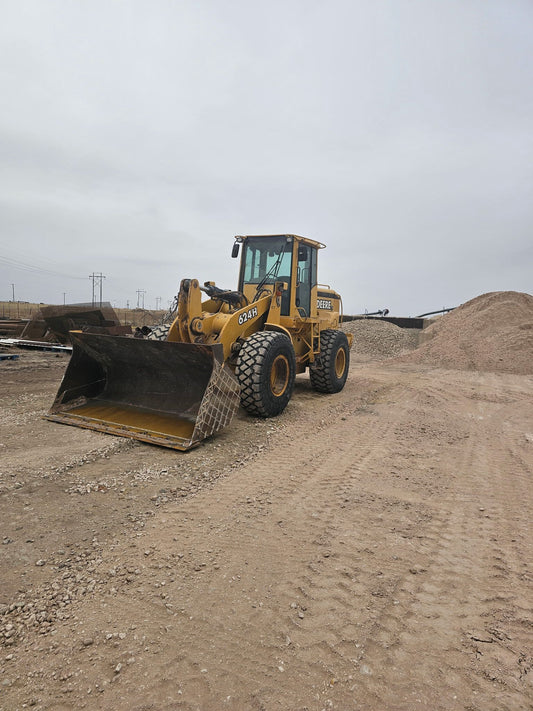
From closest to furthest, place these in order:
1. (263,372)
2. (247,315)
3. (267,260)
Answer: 1. (263,372)
2. (247,315)
3. (267,260)

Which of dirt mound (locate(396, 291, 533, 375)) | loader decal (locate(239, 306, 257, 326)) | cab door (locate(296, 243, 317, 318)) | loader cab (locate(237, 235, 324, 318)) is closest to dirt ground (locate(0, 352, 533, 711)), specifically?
loader decal (locate(239, 306, 257, 326))

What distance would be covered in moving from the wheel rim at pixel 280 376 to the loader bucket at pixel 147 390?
1024 mm

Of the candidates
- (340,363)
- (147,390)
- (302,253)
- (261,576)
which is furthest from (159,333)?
(261,576)

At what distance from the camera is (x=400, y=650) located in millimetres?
2092

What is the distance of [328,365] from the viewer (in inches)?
318

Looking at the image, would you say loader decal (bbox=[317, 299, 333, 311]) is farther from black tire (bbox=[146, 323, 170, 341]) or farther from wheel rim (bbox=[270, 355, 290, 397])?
black tire (bbox=[146, 323, 170, 341])

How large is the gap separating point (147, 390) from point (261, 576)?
3.65 metres

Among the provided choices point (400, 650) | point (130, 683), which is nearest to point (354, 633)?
point (400, 650)

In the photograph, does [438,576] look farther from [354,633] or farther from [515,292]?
[515,292]

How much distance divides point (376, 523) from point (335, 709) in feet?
5.21

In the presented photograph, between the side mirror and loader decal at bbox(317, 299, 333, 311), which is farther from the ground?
the side mirror

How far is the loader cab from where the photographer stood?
7.25 meters

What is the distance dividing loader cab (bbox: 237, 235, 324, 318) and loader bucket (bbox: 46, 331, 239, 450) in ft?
7.22

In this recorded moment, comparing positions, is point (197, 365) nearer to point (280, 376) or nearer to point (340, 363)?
point (280, 376)
